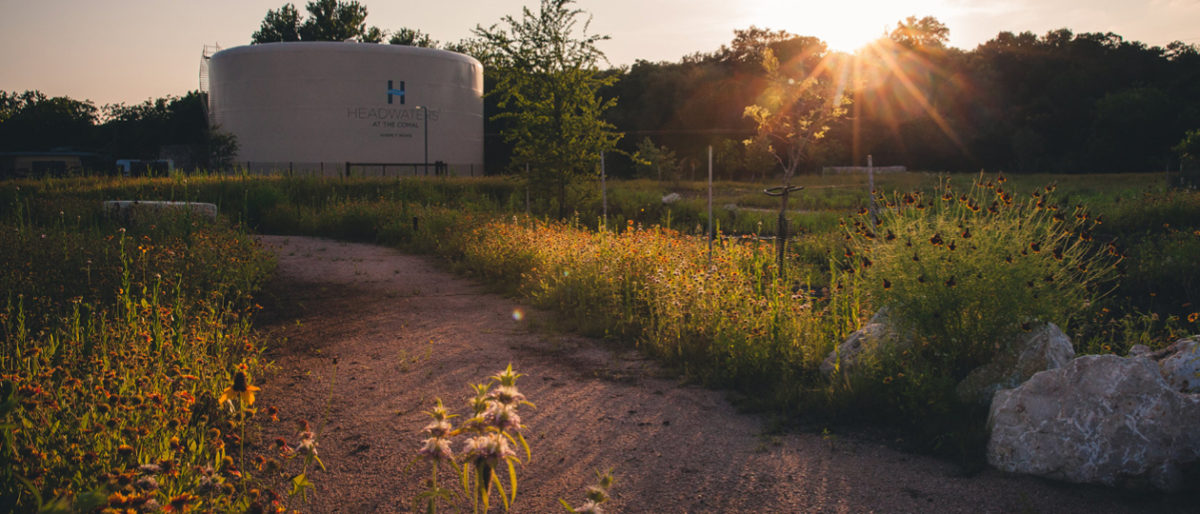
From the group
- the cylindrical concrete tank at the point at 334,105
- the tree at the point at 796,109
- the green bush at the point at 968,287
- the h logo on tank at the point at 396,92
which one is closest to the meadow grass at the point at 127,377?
the green bush at the point at 968,287

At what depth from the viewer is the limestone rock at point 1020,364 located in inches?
161

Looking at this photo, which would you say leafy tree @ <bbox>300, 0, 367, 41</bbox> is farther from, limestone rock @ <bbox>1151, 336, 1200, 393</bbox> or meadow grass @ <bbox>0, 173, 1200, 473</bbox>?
limestone rock @ <bbox>1151, 336, 1200, 393</bbox>

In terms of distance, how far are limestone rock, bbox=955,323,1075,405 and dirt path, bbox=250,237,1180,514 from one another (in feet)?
2.51

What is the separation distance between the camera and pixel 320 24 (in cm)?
5784

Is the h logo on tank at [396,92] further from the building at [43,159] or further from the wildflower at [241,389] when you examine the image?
the wildflower at [241,389]

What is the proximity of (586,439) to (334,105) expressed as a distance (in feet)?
108

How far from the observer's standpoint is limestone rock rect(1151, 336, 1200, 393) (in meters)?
3.58

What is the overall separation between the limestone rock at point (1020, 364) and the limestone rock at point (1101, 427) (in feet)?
1.79

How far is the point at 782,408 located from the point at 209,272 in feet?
18.2

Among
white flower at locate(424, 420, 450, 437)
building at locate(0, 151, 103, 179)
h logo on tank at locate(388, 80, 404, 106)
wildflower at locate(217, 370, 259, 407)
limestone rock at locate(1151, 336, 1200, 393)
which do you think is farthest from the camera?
building at locate(0, 151, 103, 179)

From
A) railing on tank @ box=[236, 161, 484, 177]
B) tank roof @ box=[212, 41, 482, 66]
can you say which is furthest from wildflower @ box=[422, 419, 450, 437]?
tank roof @ box=[212, 41, 482, 66]

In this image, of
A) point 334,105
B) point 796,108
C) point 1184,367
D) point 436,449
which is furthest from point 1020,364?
point 334,105

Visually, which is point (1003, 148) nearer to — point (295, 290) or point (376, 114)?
point (376, 114)

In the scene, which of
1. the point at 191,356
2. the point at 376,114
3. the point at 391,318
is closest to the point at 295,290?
the point at 391,318
